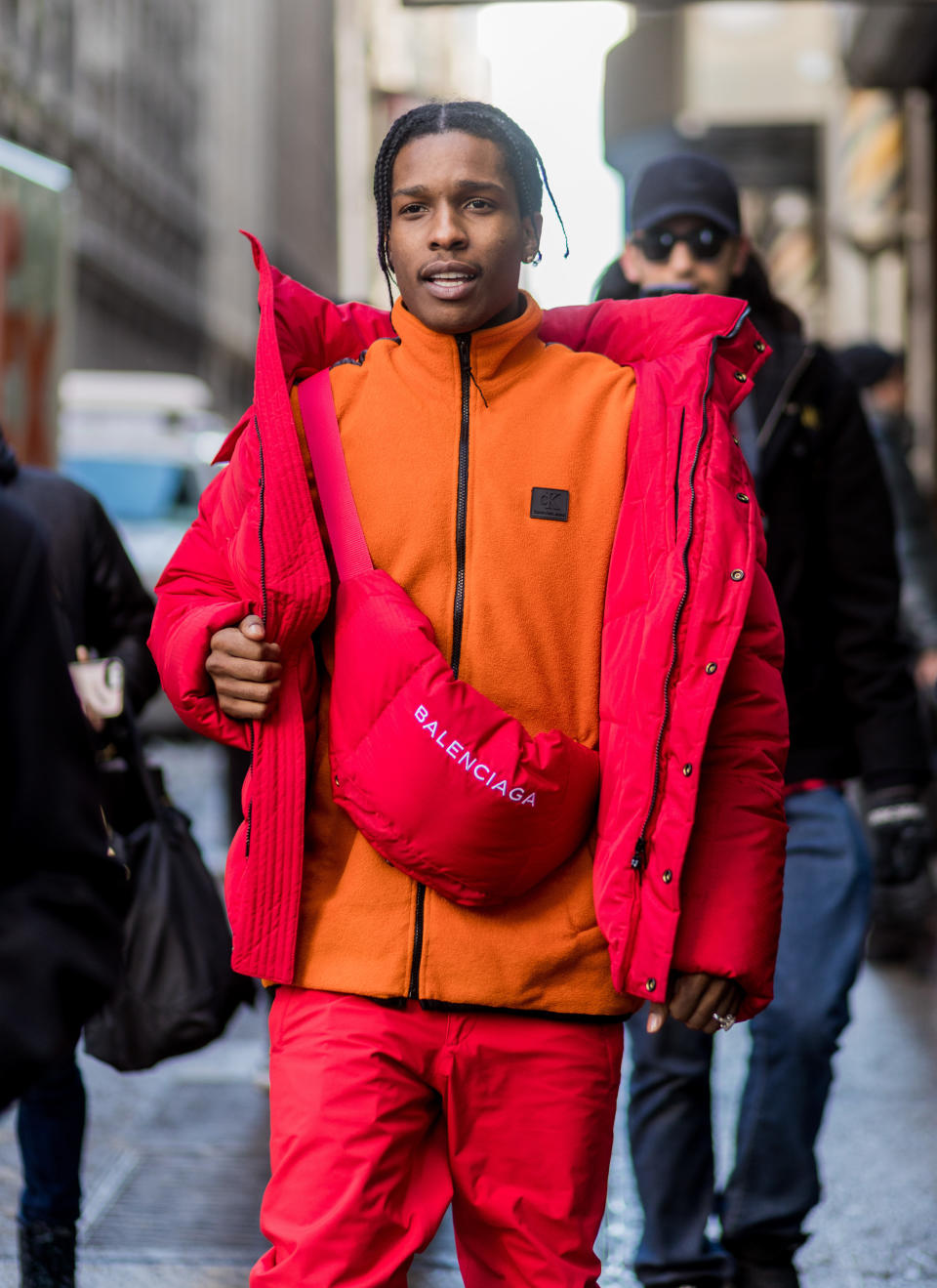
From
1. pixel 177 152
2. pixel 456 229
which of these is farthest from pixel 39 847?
pixel 177 152

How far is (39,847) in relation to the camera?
1582 millimetres

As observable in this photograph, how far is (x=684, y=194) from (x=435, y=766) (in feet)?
5.70

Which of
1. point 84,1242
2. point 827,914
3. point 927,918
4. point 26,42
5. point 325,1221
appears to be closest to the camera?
point 325,1221

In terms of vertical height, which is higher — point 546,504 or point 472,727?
point 546,504

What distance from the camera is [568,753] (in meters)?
2.48

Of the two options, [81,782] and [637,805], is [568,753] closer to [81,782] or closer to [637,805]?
[637,805]

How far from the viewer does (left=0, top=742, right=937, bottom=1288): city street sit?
4012 mm

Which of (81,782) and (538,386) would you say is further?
(538,386)

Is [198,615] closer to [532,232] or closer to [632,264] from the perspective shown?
[532,232]

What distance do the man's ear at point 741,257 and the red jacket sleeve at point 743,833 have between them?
53.7 inches

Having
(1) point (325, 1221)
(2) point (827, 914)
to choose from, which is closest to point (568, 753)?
(1) point (325, 1221)

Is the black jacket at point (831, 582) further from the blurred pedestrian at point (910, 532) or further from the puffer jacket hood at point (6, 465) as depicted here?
the blurred pedestrian at point (910, 532)

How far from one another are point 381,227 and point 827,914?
166cm

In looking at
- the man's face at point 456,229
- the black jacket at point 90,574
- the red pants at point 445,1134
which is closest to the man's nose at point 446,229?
the man's face at point 456,229
